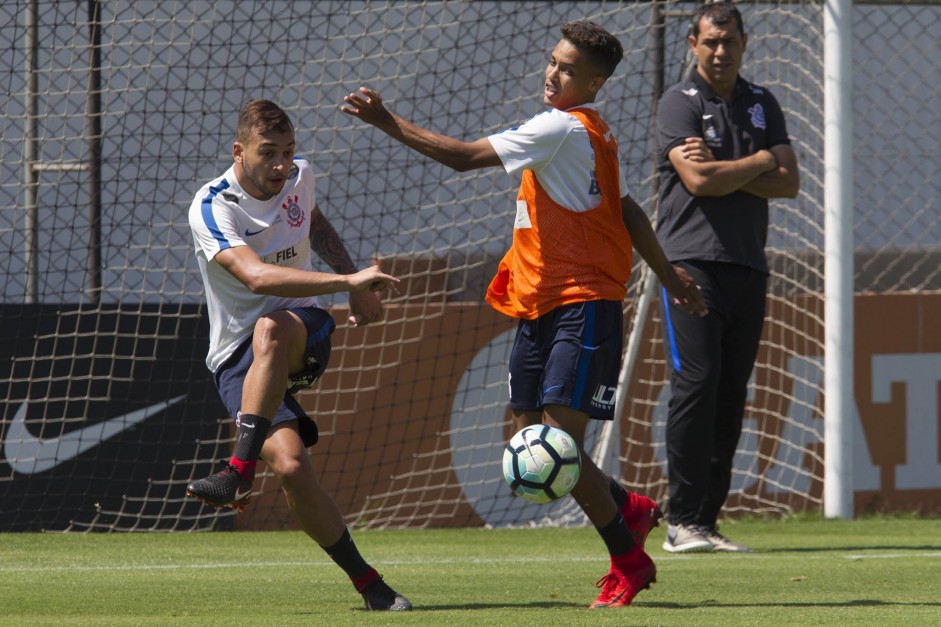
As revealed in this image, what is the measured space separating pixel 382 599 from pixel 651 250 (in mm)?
1540

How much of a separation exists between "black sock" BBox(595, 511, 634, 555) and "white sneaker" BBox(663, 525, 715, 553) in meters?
1.80

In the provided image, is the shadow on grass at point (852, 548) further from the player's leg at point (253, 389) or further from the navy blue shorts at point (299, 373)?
the player's leg at point (253, 389)

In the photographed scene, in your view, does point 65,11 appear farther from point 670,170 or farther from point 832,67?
point 832,67

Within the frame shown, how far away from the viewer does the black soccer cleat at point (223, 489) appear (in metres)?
4.41

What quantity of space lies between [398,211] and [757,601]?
13.9ft

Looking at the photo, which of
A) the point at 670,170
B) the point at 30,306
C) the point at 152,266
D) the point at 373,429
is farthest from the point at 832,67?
the point at 30,306

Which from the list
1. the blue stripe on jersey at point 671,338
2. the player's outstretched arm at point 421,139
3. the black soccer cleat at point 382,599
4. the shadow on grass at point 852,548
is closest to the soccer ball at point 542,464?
Result: the black soccer cleat at point 382,599

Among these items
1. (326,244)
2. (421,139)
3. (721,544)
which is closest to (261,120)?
(421,139)

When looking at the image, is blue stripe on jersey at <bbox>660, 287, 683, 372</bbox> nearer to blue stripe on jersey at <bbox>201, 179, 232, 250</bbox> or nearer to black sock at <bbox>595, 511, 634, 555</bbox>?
black sock at <bbox>595, 511, 634, 555</bbox>

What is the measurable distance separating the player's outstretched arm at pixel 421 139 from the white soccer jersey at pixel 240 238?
0.46 metres

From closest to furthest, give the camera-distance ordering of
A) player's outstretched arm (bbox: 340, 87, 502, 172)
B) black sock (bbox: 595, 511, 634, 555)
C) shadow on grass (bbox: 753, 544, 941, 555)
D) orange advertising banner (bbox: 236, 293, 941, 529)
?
player's outstretched arm (bbox: 340, 87, 502, 172)
black sock (bbox: 595, 511, 634, 555)
shadow on grass (bbox: 753, 544, 941, 555)
orange advertising banner (bbox: 236, 293, 941, 529)

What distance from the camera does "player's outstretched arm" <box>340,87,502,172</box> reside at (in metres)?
4.67

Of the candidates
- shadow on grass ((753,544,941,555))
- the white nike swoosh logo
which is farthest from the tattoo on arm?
the white nike swoosh logo

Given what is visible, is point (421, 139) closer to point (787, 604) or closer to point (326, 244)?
point (326, 244)
